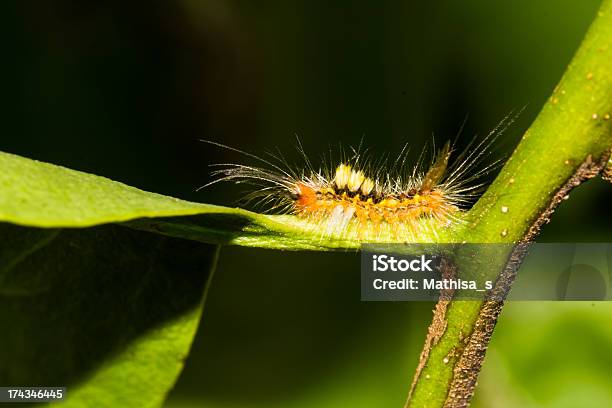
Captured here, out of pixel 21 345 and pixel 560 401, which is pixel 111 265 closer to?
pixel 21 345

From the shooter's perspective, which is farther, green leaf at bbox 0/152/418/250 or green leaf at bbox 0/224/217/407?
green leaf at bbox 0/224/217/407

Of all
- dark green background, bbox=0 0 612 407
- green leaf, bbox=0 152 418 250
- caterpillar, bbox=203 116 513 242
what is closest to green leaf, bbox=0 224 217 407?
green leaf, bbox=0 152 418 250

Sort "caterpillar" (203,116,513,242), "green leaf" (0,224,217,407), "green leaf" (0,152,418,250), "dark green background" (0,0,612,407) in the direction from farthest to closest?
"dark green background" (0,0,612,407), "caterpillar" (203,116,513,242), "green leaf" (0,224,217,407), "green leaf" (0,152,418,250)

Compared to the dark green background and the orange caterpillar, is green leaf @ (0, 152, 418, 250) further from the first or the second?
the dark green background

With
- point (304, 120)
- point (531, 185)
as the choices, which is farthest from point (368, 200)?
point (531, 185)

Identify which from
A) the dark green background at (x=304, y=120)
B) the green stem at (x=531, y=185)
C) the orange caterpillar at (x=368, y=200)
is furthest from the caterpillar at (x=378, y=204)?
the dark green background at (x=304, y=120)

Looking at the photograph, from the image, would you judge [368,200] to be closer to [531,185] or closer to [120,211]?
[531,185]
